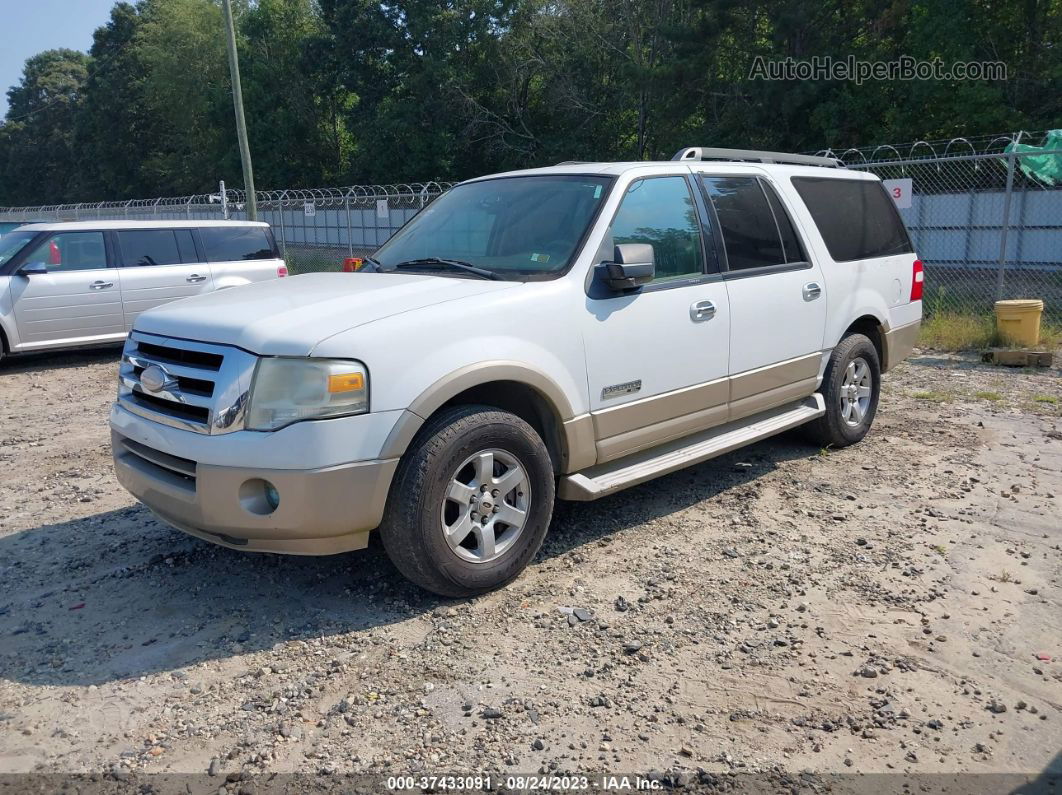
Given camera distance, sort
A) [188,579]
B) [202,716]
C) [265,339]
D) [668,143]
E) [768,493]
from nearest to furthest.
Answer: [202,716] < [265,339] < [188,579] < [768,493] < [668,143]

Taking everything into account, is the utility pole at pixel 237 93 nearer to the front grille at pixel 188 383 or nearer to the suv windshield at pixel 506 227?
the suv windshield at pixel 506 227

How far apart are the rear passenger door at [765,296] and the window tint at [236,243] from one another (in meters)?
8.10

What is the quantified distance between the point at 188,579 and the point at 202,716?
1.30 metres

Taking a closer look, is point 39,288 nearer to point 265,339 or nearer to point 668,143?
point 265,339

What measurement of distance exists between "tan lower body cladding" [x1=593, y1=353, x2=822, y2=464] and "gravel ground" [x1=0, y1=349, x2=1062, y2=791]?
0.55m

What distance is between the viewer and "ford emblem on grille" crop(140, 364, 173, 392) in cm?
402

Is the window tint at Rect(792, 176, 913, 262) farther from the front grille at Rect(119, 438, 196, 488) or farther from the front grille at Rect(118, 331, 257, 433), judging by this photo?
the front grille at Rect(119, 438, 196, 488)

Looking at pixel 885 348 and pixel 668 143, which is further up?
pixel 668 143

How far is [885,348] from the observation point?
266 inches

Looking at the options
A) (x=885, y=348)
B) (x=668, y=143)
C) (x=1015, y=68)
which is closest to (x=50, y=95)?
(x=668, y=143)

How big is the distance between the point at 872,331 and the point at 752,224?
5.75ft

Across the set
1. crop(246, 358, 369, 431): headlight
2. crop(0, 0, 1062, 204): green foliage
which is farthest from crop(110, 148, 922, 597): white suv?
crop(0, 0, 1062, 204): green foliage

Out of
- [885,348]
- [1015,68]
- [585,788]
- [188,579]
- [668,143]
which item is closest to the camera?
[585,788]

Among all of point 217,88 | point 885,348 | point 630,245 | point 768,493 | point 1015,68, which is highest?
point 217,88
